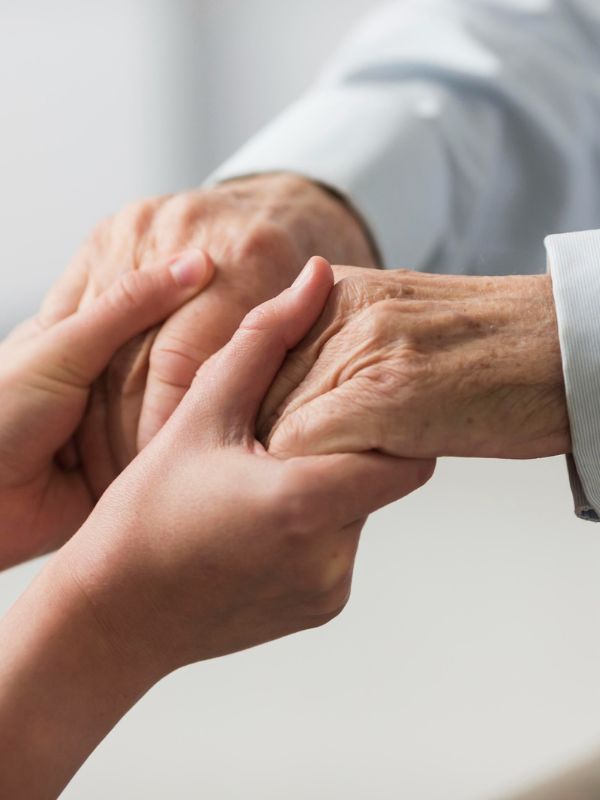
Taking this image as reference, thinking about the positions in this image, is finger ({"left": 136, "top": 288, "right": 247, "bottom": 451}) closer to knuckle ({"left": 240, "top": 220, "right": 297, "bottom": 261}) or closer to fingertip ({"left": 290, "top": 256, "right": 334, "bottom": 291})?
knuckle ({"left": 240, "top": 220, "right": 297, "bottom": 261})

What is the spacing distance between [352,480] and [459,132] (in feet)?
2.07

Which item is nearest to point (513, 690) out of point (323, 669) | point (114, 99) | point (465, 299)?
point (323, 669)

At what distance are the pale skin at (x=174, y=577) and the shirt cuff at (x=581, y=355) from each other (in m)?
0.08

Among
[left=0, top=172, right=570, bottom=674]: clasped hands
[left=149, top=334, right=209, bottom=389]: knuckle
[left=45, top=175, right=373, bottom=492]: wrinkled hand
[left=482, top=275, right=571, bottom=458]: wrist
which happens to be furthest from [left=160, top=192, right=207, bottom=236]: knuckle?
[left=482, top=275, right=571, bottom=458]: wrist

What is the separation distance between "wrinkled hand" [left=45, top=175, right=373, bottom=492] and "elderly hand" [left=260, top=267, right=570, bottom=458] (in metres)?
0.18

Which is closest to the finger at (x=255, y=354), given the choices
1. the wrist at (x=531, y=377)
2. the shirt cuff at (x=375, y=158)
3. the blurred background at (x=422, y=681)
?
the wrist at (x=531, y=377)

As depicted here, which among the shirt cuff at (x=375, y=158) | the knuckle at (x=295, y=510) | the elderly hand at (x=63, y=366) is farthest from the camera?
the shirt cuff at (x=375, y=158)

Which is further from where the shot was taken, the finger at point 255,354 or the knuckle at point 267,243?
the knuckle at point 267,243

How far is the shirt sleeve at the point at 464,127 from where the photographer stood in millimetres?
982

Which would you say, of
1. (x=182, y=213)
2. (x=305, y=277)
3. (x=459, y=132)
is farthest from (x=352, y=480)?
(x=459, y=132)

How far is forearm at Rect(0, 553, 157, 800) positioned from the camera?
507 mm

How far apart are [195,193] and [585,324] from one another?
403mm

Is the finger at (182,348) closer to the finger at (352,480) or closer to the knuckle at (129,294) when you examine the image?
the knuckle at (129,294)

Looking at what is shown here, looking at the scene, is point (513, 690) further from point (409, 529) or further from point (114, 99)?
point (114, 99)
